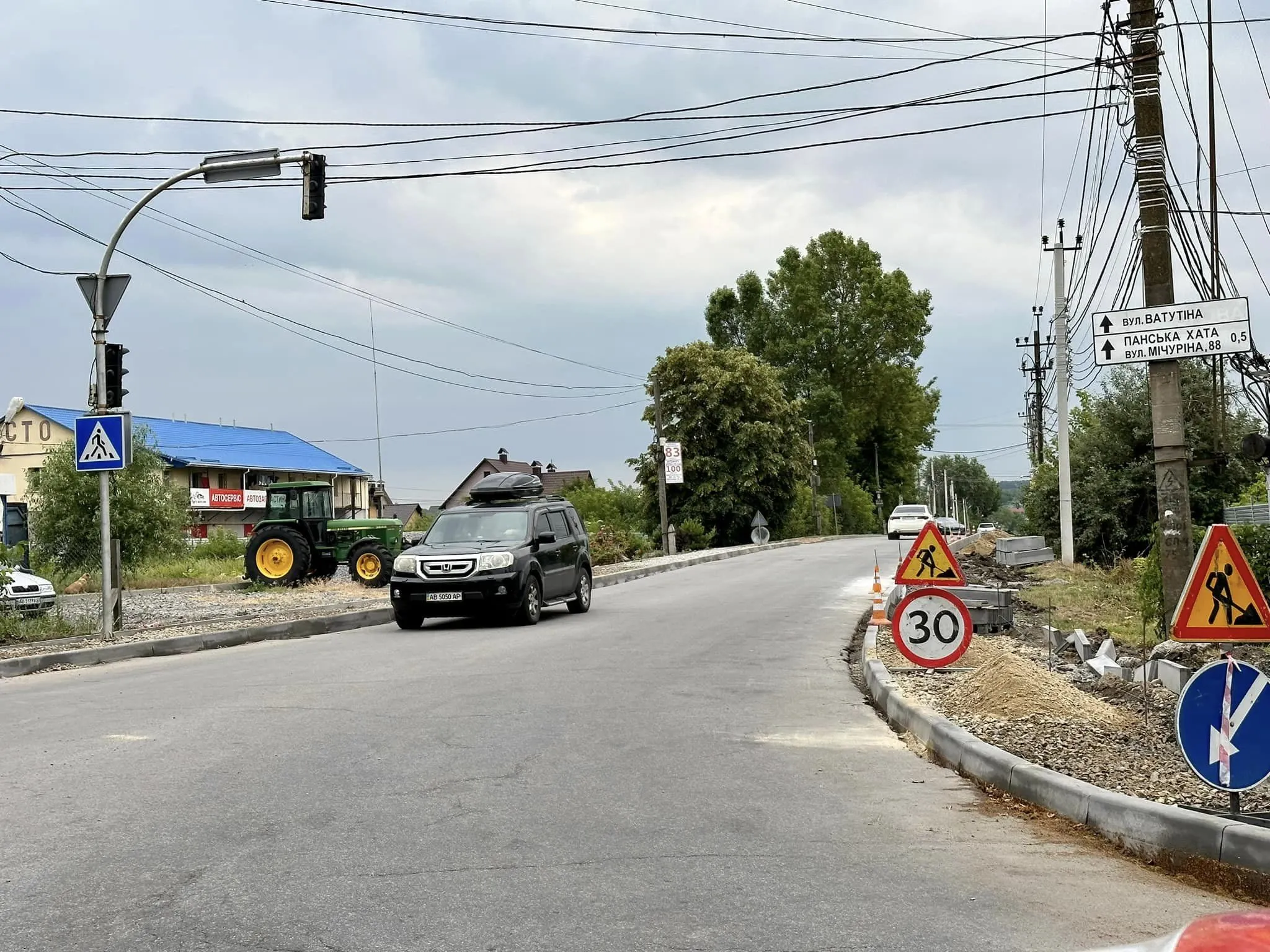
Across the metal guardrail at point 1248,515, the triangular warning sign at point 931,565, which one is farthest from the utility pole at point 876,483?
the triangular warning sign at point 931,565

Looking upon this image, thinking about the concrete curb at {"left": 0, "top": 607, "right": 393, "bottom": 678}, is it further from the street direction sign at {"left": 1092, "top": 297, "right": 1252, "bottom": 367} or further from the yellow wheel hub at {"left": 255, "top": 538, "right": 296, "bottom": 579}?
the street direction sign at {"left": 1092, "top": 297, "right": 1252, "bottom": 367}

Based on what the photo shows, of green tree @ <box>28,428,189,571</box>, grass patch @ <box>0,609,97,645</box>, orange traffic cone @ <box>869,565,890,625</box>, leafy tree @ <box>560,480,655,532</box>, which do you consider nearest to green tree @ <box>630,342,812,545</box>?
leafy tree @ <box>560,480,655,532</box>

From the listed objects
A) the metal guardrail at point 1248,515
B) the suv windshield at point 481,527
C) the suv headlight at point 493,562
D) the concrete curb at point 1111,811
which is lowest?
the concrete curb at point 1111,811

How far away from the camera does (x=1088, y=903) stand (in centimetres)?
477

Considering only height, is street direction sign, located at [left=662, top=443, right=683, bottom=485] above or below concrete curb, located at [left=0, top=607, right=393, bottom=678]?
above

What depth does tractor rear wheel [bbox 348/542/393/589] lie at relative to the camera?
25688 millimetres

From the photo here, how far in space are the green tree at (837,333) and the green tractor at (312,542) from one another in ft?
147

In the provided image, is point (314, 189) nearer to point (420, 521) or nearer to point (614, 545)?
point (614, 545)

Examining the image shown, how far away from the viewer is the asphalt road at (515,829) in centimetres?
442

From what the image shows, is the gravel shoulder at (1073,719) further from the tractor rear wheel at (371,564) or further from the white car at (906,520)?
the white car at (906,520)

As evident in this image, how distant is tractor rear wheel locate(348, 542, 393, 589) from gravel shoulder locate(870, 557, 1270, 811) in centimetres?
1613

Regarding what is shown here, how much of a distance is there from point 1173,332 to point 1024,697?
14.7 ft

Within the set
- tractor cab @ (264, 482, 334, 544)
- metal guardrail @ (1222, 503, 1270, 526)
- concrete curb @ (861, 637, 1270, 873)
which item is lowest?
concrete curb @ (861, 637, 1270, 873)

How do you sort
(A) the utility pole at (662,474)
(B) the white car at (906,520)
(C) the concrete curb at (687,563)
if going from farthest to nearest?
(B) the white car at (906,520) → (A) the utility pole at (662,474) → (C) the concrete curb at (687,563)
